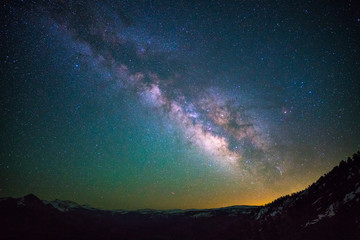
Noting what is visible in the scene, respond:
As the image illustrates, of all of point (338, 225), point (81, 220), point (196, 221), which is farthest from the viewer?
point (81, 220)

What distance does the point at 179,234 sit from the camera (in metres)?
92.1

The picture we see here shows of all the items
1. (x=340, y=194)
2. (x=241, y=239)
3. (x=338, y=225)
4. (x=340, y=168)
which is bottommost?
(x=241, y=239)

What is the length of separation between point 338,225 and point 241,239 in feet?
130

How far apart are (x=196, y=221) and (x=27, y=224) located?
105m

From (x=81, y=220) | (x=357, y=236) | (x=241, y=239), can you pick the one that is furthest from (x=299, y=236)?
(x=81, y=220)

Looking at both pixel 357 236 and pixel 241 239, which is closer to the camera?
pixel 357 236

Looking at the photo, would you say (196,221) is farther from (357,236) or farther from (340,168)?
(357,236)

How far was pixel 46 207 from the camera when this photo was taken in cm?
14712

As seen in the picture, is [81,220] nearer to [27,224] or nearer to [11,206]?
[27,224]

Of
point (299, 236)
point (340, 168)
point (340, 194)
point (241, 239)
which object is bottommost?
point (241, 239)

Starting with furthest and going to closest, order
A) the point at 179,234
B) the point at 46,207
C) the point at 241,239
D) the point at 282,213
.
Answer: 1. the point at 46,207
2. the point at 179,234
3. the point at 241,239
4. the point at 282,213

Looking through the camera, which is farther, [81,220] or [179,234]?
[81,220]

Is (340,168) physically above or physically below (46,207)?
above

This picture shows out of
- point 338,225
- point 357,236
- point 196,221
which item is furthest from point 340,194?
point 196,221
